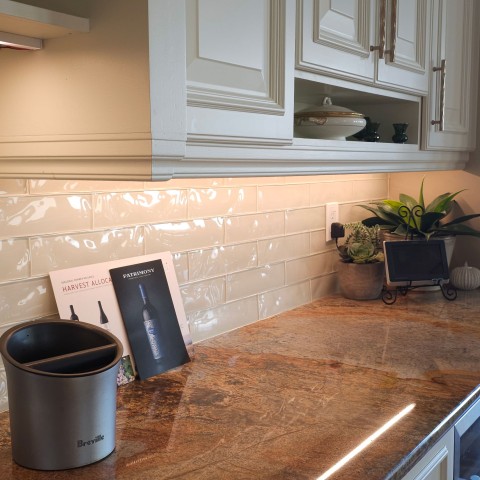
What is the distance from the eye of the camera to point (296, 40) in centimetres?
140

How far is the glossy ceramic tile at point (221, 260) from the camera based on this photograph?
171 cm

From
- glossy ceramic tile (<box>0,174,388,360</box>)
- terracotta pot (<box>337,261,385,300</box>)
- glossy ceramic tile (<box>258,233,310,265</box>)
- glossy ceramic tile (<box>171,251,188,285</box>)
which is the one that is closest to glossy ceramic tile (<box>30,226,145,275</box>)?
glossy ceramic tile (<box>0,174,388,360</box>)

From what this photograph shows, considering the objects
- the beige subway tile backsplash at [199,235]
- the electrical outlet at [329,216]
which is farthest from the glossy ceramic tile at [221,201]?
the electrical outlet at [329,216]

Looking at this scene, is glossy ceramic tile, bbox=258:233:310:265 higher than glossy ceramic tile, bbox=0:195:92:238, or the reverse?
glossy ceramic tile, bbox=0:195:92:238

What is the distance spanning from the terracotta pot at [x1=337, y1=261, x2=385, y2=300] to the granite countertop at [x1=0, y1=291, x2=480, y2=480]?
220 mm

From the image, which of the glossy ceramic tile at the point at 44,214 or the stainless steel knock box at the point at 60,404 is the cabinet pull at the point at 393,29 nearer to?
the glossy ceramic tile at the point at 44,214

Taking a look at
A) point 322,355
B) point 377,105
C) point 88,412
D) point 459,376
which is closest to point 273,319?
point 322,355

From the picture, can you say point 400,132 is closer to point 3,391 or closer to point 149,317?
point 149,317

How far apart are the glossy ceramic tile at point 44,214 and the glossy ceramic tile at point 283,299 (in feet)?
2.37

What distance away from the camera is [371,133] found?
193cm

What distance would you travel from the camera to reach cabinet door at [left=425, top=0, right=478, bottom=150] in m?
2.00

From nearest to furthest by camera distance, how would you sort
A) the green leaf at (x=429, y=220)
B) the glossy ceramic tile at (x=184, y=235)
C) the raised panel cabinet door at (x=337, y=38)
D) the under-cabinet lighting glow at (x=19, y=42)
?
the under-cabinet lighting glow at (x=19, y=42)
the raised panel cabinet door at (x=337, y=38)
the glossy ceramic tile at (x=184, y=235)
the green leaf at (x=429, y=220)

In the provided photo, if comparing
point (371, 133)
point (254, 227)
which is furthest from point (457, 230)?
point (254, 227)

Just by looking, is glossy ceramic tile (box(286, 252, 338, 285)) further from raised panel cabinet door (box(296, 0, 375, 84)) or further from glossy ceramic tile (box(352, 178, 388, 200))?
raised panel cabinet door (box(296, 0, 375, 84))
